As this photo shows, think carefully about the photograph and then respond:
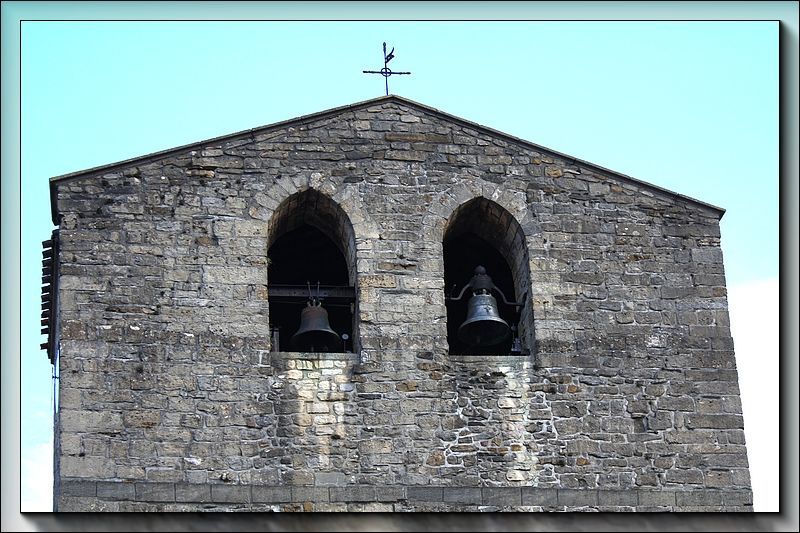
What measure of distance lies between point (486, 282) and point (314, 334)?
5.02 feet

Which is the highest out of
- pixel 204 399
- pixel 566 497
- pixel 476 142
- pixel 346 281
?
pixel 476 142

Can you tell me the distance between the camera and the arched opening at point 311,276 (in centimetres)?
1349

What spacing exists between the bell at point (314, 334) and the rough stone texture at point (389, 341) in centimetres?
24

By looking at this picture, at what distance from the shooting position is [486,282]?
1388cm

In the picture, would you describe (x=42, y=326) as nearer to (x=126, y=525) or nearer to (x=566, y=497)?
(x=566, y=497)

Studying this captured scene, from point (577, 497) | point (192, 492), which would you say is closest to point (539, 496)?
point (577, 497)

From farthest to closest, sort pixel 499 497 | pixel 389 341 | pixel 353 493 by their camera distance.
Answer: pixel 389 341 → pixel 499 497 → pixel 353 493

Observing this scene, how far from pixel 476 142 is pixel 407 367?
239 centimetres

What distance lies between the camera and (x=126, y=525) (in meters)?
6.07

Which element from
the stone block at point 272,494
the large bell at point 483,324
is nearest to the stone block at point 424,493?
the stone block at point 272,494

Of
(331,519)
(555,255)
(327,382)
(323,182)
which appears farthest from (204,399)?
(331,519)

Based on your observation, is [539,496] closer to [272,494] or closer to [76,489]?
[272,494]

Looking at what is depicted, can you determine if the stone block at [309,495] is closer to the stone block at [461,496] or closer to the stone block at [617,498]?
the stone block at [461,496]

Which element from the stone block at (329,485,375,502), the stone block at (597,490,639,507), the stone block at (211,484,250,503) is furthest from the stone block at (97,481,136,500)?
the stone block at (597,490,639,507)
